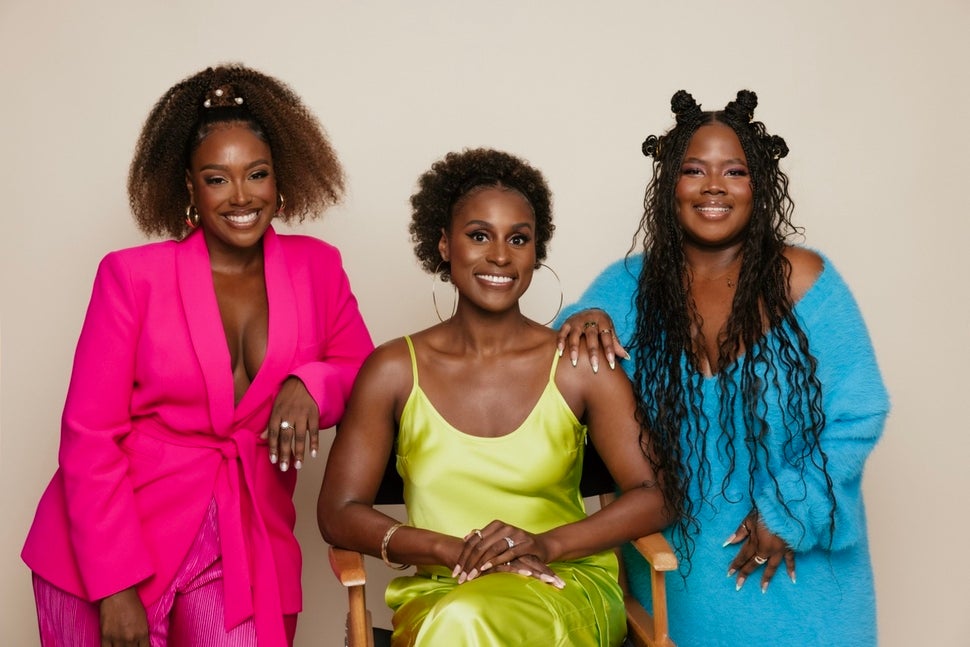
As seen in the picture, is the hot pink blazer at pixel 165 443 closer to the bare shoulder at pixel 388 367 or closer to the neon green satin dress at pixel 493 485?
the bare shoulder at pixel 388 367

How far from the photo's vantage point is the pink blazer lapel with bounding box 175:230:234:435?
10.2 ft

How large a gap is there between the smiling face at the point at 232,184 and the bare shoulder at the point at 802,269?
4.77 ft

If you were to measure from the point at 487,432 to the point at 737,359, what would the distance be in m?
0.73

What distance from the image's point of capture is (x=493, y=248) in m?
3.09

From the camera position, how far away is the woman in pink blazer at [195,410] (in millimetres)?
3053

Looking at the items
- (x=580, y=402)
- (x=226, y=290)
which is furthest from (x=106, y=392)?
(x=580, y=402)

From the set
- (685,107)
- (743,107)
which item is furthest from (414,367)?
(743,107)

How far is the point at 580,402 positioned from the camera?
3174mm

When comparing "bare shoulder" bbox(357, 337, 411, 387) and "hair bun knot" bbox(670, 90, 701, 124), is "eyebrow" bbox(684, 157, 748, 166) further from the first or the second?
"bare shoulder" bbox(357, 337, 411, 387)

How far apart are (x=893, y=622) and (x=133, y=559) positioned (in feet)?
10.3

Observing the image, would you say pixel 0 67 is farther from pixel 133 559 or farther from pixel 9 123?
pixel 133 559

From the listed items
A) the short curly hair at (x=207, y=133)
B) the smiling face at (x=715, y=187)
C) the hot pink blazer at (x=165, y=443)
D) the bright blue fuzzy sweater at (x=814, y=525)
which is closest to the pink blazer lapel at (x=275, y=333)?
the hot pink blazer at (x=165, y=443)

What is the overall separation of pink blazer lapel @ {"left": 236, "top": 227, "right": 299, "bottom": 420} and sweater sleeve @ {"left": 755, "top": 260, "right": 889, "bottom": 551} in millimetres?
1325

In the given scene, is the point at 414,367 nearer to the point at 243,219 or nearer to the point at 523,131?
the point at 243,219
